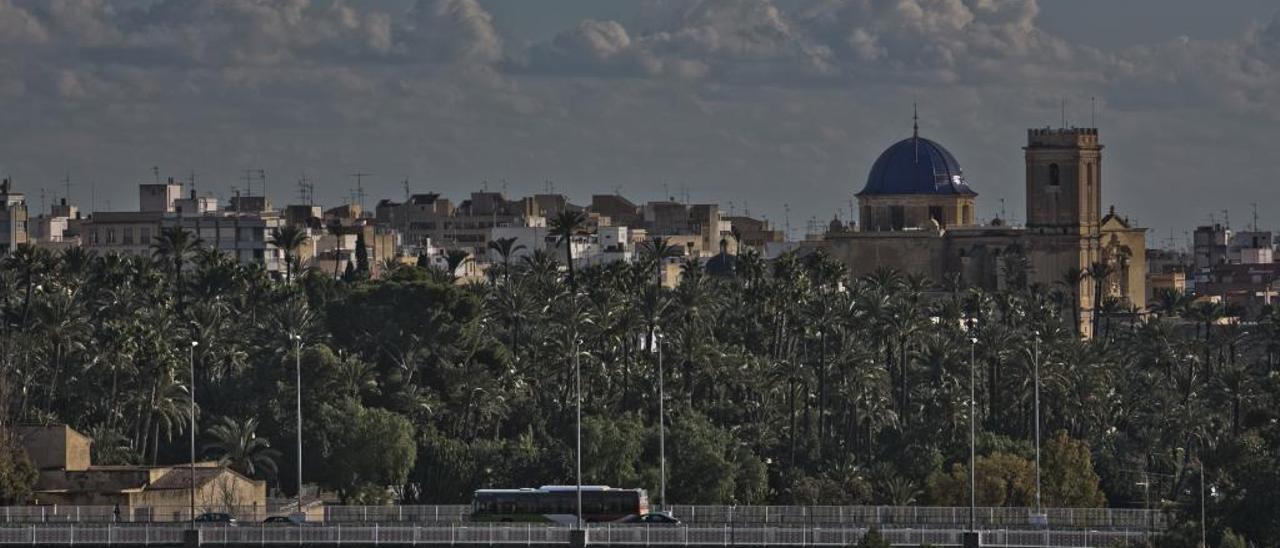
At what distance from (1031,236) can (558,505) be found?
78.4 m

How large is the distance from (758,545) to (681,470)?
32100 millimetres

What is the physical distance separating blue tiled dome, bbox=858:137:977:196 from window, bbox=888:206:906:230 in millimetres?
785

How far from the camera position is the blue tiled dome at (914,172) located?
198 meters

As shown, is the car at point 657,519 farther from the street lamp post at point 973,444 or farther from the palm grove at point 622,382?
the palm grove at point 622,382

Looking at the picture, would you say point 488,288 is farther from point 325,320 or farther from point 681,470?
point 681,470

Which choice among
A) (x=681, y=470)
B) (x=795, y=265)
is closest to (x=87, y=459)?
(x=681, y=470)

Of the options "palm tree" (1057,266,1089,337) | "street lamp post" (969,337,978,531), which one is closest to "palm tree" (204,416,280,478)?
"street lamp post" (969,337,978,531)

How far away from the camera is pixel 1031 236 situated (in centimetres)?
18650

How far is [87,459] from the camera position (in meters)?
121

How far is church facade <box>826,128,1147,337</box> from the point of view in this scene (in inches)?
7274

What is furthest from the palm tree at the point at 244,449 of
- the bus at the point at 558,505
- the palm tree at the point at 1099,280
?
the palm tree at the point at 1099,280

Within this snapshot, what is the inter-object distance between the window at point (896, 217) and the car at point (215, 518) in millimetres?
90522

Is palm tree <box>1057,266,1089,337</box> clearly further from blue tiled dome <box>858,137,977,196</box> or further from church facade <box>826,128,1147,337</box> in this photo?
blue tiled dome <box>858,137,977,196</box>

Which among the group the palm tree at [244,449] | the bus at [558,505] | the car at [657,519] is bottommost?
the car at [657,519]
